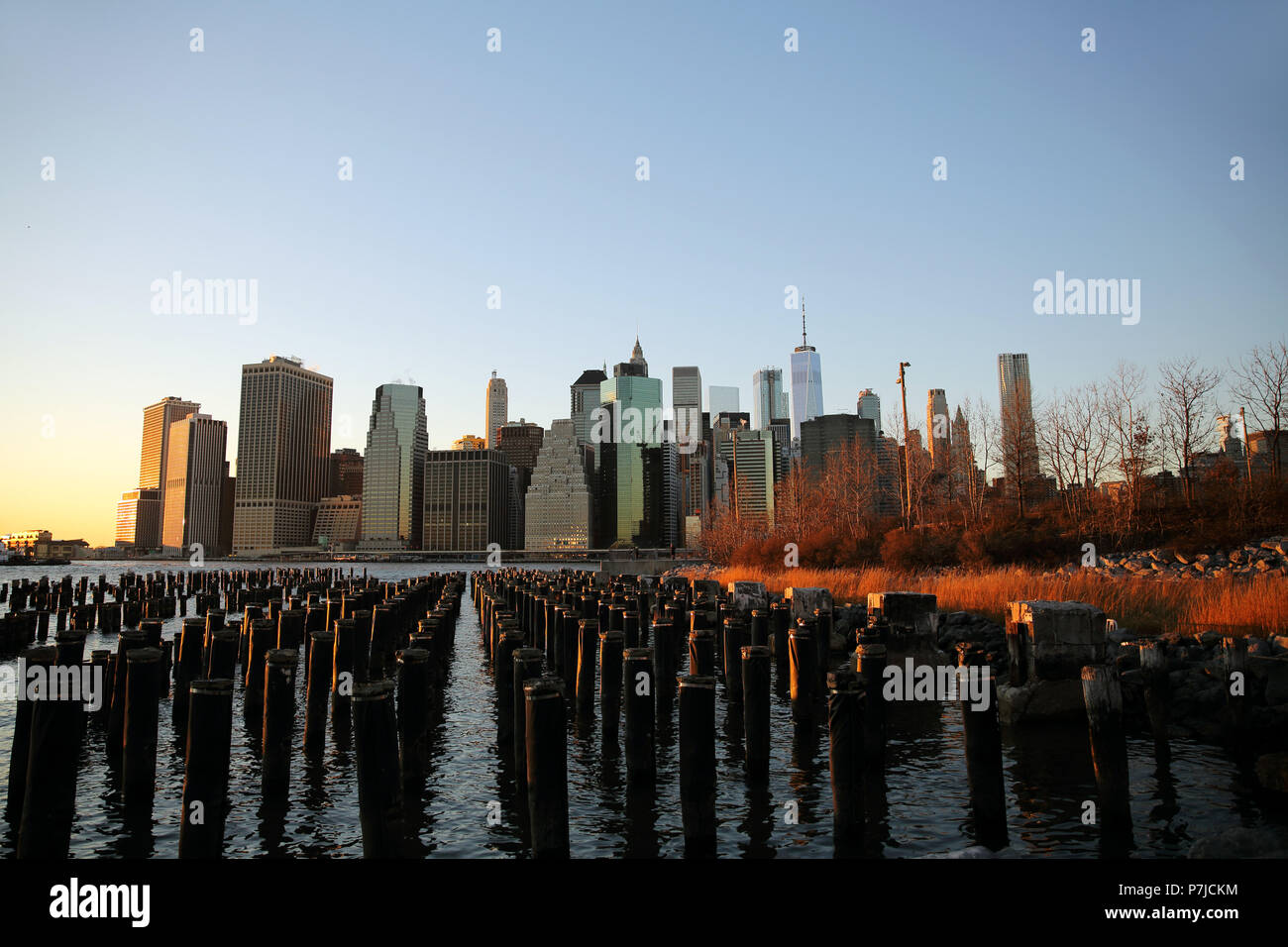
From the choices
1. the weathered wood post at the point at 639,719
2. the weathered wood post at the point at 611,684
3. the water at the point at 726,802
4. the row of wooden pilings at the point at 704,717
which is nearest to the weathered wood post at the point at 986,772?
the row of wooden pilings at the point at 704,717

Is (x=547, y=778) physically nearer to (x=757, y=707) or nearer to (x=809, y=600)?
(x=757, y=707)

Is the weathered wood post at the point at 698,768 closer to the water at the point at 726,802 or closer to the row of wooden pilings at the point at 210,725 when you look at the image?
the water at the point at 726,802

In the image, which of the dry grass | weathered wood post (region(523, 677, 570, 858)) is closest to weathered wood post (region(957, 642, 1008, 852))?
weathered wood post (region(523, 677, 570, 858))

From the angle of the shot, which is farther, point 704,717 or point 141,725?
point 141,725

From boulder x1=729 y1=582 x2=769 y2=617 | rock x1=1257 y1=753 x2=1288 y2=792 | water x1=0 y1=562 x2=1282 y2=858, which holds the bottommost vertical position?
water x1=0 y1=562 x2=1282 y2=858

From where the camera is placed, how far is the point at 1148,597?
61.2 feet

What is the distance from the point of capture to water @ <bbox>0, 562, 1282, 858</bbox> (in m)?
8.69

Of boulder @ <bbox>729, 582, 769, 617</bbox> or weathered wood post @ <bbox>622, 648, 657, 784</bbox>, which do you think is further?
boulder @ <bbox>729, 582, 769, 617</bbox>

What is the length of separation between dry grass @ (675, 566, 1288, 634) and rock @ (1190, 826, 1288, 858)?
10.0 m

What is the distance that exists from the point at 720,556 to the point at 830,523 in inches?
848

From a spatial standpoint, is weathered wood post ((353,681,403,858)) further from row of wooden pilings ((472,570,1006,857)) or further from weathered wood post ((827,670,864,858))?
weathered wood post ((827,670,864,858))

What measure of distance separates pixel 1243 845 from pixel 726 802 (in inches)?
215

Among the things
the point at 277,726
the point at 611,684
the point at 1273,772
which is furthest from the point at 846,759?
the point at 277,726
